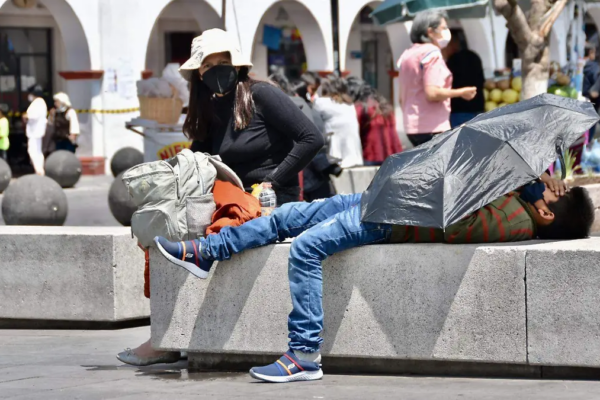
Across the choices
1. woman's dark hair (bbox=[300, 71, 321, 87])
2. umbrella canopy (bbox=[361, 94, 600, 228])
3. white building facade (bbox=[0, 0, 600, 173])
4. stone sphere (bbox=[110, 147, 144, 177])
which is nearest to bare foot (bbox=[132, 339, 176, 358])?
umbrella canopy (bbox=[361, 94, 600, 228])

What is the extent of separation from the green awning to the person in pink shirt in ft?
19.5

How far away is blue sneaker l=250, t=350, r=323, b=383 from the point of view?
232 inches

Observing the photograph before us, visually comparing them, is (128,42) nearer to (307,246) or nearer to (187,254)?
(187,254)

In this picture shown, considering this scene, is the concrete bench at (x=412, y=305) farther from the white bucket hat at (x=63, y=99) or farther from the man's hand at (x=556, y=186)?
the white bucket hat at (x=63, y=99)

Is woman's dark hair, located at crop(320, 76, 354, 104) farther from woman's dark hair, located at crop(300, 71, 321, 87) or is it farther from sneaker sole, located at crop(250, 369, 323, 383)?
sneaker sole, located at crop(250, 369, 323, 383)

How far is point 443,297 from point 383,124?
29.8 ft

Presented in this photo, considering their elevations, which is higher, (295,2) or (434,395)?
(295,2)

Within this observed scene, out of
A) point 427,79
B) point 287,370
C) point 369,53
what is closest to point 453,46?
point 427,79

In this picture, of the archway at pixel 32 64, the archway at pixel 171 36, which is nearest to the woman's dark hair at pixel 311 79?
the archway at pixel 32 64

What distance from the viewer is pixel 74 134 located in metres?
23.0

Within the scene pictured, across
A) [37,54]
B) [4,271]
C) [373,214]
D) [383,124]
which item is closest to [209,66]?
[373,214]

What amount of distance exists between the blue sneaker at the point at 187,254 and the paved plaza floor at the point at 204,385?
541mm

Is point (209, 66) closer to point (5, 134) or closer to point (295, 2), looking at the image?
point (5, 134)

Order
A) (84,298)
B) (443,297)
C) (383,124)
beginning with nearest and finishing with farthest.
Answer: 1. (443,297)
2. (84,298)
3. (383,124)
